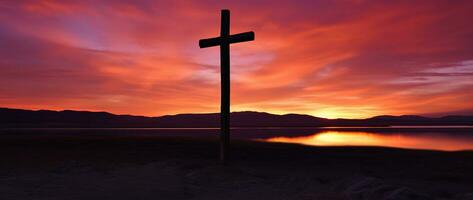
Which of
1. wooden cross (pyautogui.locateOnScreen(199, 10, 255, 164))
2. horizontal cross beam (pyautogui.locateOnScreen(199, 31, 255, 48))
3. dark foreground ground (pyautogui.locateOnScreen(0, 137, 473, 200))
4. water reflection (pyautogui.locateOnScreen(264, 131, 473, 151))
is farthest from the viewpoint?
water reflection (pyautogui.locateOnScreen(264, 131, 473, 151))

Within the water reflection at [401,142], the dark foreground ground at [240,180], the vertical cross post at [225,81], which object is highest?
the vertical cross post at [225,81]

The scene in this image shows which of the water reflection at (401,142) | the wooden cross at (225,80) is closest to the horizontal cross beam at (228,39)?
the wooden cross at (225,80)

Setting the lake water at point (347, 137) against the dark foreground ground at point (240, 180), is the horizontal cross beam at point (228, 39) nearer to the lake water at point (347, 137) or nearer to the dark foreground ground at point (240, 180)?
the dark foreground ground at point (240, 180)

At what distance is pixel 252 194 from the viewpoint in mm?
9328

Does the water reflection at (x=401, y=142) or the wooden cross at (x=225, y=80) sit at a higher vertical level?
the wooden cross at (x=225, y=80)

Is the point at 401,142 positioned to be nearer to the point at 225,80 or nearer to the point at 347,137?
the point at 347,137

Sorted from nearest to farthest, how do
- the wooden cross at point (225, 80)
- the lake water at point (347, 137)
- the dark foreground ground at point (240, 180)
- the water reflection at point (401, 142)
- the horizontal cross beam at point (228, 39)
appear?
the dark foreground ground at point (240, 180) → the horizontal cross beam at point (228, 39) → the wooden cross at point (225, 80) → the water reflection at point (401, 142) → the lake water at point (347, 137)

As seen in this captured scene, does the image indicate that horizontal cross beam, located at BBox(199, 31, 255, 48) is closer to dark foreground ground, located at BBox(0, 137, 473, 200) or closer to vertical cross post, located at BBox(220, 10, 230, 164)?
vertical cross post, located at BBox(220, 10, 230, 164)

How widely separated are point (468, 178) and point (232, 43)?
8.82 metres

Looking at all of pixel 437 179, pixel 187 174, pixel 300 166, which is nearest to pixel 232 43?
pixel 187 174

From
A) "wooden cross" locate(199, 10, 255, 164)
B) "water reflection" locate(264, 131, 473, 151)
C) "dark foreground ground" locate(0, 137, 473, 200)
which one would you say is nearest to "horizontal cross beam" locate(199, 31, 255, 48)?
"wooden cross" locate(199, 10, 255, 164)

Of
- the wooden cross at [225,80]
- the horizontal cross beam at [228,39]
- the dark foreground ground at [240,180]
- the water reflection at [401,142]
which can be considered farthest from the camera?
the water reflection at [401,142]

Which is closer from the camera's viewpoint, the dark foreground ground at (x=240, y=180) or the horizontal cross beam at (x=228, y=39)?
the dark foreground ground at (x=240, y=180)

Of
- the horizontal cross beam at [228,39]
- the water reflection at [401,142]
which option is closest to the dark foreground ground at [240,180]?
the horizontal cross beam at [228,39]
